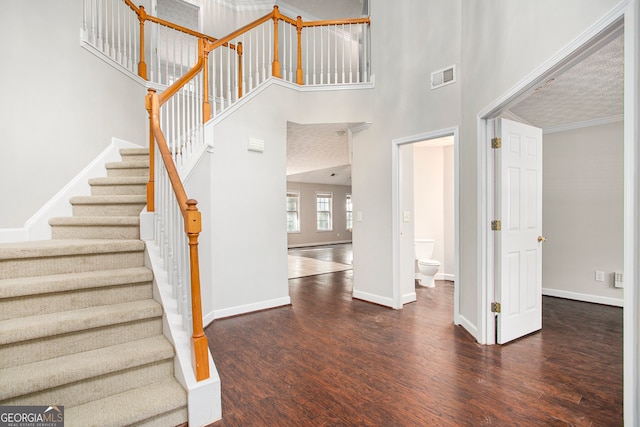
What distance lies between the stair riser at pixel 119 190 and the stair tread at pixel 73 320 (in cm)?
127

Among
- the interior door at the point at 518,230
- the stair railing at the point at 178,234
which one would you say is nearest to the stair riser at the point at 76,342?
the stair railing at the point at 178,234

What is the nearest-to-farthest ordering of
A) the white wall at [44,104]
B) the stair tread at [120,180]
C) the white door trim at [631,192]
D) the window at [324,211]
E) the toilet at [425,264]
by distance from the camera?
the white door trim at [631,192] → the white wall at [44,104] → the stair tread at [120,180] → the toilet at [425,264] → the window at [324,211]

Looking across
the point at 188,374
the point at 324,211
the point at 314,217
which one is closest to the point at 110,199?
the point at 188,374

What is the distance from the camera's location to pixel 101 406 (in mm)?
1556

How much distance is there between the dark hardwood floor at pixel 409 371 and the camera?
178 cm

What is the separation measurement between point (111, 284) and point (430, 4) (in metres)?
4.03

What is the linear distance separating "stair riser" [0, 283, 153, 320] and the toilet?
3995 millimetres

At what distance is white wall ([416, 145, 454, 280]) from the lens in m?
5.45

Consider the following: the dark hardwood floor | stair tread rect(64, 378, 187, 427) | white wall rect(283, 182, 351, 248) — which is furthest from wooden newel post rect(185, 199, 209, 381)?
white wall rect(283, 182, 351, 248)

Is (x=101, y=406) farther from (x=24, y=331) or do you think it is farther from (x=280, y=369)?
(x=280, y=369)

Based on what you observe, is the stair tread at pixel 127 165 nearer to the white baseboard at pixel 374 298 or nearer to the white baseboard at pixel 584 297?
the white baseboard at pixel 374 298

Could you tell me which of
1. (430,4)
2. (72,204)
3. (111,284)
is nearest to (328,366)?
(111,284)

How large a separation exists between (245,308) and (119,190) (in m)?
1.82

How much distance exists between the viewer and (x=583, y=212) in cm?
411
